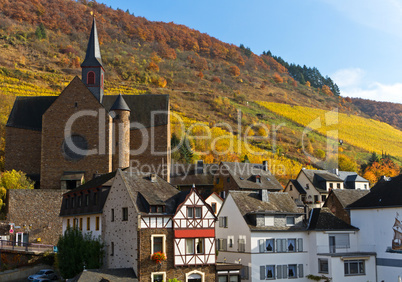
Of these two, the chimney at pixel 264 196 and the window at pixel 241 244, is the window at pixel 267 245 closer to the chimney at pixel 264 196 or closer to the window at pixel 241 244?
the window at pixel 241 244

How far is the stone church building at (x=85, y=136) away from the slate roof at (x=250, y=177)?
8.19 metres

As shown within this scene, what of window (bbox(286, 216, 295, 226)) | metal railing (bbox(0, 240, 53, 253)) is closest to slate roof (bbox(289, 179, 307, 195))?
window (bbox(286, 216, 295, 226))

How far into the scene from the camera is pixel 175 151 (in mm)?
81688

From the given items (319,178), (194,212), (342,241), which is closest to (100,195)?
(194,212)

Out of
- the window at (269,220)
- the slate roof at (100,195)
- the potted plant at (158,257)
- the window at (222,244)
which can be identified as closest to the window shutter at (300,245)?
the window at (269,220)

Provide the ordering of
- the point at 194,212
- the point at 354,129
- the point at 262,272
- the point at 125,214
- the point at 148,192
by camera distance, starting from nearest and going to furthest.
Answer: the point at 125,214, the point at 148,192, the point at 194,212, the point at 262,272, the point at 354,129

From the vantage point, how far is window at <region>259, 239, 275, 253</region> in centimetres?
3834

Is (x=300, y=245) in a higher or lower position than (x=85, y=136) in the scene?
lower

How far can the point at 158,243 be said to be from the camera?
33969 mm

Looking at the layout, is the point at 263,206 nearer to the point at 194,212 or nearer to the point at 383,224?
the point at 194,212

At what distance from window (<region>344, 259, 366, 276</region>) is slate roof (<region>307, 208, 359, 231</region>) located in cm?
281

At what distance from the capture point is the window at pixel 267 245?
3834 cm

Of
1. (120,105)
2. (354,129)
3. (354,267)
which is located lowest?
(354,267)

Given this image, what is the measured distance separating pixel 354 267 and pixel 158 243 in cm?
1574
